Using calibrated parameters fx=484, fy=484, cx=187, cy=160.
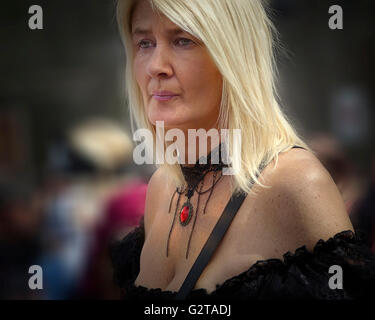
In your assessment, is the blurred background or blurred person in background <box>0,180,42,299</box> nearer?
the blurred background

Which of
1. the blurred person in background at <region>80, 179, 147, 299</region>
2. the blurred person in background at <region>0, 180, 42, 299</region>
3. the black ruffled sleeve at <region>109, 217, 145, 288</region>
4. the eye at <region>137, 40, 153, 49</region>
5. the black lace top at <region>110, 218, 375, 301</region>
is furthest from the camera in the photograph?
the blurred person in background at <region>0, 180, 42, 299</region>

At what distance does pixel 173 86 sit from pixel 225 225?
413 mm

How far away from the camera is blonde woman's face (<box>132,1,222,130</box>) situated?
1.35 meters

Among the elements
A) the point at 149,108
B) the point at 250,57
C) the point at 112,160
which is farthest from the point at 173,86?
the point at 112,160

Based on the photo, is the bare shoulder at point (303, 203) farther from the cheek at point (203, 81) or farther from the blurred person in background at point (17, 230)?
the blurred person in background at point (17, 230)

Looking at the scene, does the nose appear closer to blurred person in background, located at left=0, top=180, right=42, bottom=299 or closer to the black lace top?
the black lace top

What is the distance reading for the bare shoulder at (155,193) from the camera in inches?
67.1

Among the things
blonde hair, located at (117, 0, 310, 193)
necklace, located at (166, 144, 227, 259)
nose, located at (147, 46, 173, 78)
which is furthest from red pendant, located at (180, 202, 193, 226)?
nose, located at (147, 46, 173, 78)

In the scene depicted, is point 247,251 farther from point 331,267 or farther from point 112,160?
point 112,160

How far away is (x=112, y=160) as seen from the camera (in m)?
2.12

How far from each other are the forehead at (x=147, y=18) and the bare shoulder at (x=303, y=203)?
510 mm

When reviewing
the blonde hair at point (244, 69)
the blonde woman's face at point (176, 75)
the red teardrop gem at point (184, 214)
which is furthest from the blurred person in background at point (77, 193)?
the blonde hair at point (244, 69)

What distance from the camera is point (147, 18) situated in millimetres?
1401

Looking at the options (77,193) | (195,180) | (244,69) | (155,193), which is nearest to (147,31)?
(244,69)
